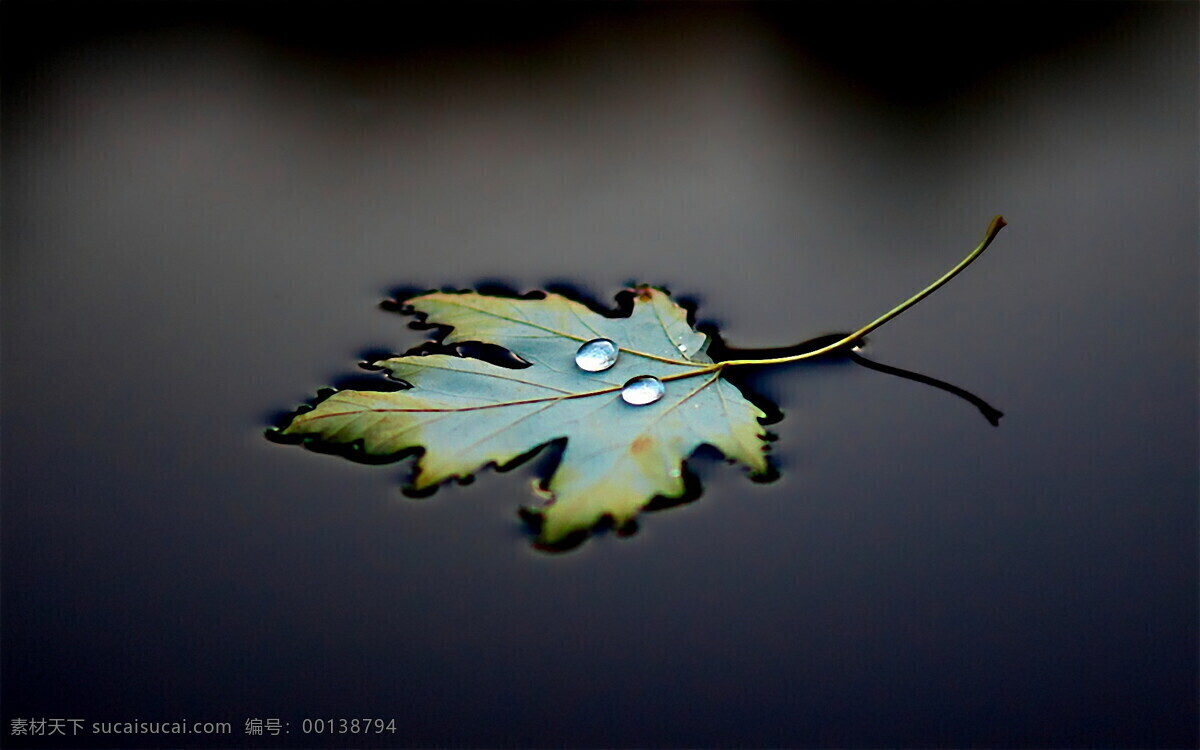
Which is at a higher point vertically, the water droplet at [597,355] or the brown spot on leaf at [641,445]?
the water droplet at [597,355]

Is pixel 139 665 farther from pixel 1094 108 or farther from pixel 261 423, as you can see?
pixel 1094 108

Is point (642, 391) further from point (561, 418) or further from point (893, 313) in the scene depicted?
point (893, 313)

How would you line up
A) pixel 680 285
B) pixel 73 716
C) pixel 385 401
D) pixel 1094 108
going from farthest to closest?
Result: pixel 1094 108 < pixel 680 285 < pixel 385 401 < pixel 73 716

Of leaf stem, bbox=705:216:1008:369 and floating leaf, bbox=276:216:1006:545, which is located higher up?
leaf stem, bbox=705:216:1008:369

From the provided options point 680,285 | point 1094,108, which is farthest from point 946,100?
point 680,285

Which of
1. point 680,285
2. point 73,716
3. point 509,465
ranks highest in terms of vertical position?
point 680,285

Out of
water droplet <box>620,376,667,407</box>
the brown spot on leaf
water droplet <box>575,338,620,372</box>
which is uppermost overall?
water droplet <box>575,338,620,372</box>

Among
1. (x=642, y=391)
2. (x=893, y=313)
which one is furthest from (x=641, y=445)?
(x=893, y=313)
